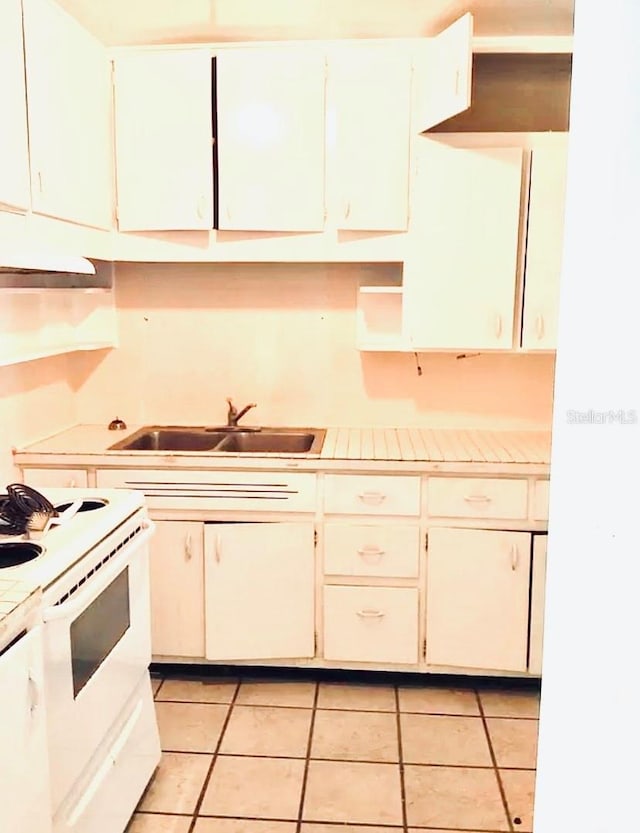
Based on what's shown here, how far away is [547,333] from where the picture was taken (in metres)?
2.72

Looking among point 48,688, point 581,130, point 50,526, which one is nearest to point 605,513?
point 581,130

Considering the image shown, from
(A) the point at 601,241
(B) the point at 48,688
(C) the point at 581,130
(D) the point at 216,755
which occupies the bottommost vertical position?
(D) the point at 216,755

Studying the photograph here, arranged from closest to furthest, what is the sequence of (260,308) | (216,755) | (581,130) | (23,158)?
(581,130), (23,158), (216,755), (260,308)

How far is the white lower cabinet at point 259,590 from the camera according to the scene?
8.84 ft

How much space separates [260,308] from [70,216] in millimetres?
931

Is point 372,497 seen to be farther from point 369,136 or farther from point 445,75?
point 445,75

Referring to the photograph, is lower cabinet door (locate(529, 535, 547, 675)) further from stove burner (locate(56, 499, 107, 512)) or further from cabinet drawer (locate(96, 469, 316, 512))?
stove burner (locate(56, 499, 107, 512))

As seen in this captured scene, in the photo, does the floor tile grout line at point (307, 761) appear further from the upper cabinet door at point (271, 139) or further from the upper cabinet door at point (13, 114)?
the upper cabinet door at point (13, 114)

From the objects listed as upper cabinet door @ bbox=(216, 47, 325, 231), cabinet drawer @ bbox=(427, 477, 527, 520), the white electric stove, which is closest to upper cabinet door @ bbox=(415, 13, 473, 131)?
upper cabinet door @ bbox=(216, 47, 325, 231)

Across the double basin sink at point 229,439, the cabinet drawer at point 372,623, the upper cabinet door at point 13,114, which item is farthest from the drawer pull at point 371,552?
the upper cabinet door at point 13,114

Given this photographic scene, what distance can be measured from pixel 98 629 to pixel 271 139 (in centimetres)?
183

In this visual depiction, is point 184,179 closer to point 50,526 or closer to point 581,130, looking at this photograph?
point 50,526

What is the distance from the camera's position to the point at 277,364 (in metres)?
3.16

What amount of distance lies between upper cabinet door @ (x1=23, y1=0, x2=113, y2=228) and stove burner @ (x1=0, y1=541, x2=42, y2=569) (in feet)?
3.38
